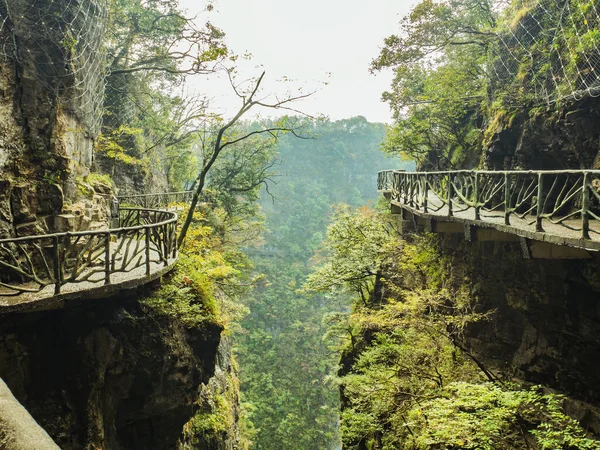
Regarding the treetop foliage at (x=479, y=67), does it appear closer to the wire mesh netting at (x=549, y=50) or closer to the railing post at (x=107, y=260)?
the wire mesh netting at (x=549, y=50)

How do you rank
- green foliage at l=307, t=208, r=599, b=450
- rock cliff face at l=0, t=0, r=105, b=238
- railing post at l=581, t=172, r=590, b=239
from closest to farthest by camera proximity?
railing post at l=581, t=172, r=590, b=239 < green foliage at l=307, t=208, r=599, b=450 < rock cliff face at l=0, t=0, r=105, b=238

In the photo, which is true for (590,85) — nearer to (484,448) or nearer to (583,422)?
(583,422)

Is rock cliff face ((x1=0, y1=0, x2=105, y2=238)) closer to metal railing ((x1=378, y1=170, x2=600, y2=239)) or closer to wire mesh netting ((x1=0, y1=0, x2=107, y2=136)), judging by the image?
wire mesh netting ((x1=0, y1=0, x2=107, y2=136))

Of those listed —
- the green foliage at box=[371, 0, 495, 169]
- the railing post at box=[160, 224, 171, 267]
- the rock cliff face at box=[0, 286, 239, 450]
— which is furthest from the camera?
the green foliage at box=[371, 0, 495, 169]

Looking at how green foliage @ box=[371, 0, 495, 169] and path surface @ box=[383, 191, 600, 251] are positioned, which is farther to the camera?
green foliage @ box=[371, 0, 495, 169]

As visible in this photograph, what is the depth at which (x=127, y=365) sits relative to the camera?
694 centimetres

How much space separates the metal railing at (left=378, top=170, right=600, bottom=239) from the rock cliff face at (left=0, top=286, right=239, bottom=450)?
6241 mm

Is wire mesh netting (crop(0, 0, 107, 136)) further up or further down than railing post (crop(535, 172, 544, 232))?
further up

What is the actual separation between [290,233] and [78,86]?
51813 millimetres

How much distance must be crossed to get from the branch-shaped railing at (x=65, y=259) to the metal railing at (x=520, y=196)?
5840mm

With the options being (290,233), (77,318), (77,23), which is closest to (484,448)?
(77,318)

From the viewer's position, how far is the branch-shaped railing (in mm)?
5195

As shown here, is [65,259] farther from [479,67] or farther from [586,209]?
[479,67]

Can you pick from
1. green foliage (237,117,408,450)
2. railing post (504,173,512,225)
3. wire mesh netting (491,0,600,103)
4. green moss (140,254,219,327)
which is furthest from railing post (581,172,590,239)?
green foliage (237,117,408,450)
